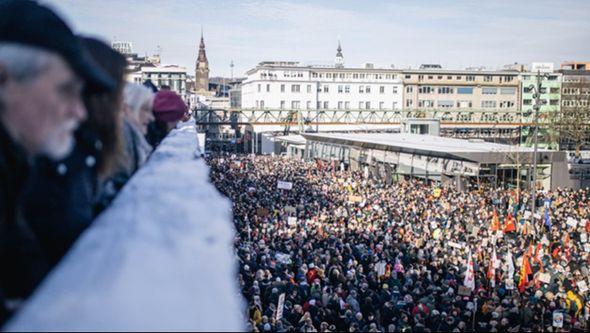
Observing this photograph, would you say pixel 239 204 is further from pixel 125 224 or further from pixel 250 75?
pixel 250 75

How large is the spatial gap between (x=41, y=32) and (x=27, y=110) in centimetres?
16

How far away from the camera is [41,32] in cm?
118

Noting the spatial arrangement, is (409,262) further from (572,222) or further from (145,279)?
(145,279)

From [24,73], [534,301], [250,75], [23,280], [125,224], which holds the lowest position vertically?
[534,301]

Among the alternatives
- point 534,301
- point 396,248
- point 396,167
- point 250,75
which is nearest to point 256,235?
point 396,248

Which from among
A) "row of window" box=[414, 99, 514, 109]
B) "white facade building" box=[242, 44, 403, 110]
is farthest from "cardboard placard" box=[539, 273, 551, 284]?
"row of window" box=[414, 99, 514, 109]

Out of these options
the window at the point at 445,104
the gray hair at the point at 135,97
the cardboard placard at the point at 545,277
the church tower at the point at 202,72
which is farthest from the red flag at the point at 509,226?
the church tower at the point at 202,72

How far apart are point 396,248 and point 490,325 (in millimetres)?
5907

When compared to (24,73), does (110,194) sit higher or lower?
lower

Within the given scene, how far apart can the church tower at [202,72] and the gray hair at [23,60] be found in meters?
132

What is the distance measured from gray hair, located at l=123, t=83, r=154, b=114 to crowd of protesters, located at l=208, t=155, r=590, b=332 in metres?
6.84

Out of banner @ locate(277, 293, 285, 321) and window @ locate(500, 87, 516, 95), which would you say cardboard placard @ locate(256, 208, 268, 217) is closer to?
banner @ locate(277, 293, 285, 321)

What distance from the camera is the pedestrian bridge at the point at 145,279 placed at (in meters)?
0.91

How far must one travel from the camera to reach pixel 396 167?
3956 centimetres
